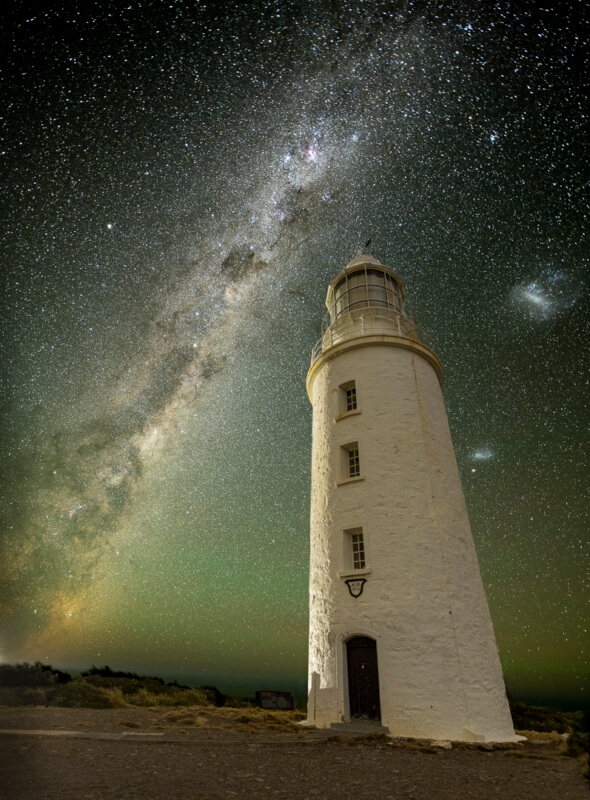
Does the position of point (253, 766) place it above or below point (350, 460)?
below

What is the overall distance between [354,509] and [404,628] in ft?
11.5

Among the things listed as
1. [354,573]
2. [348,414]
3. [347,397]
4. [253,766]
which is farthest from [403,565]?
[253,766]

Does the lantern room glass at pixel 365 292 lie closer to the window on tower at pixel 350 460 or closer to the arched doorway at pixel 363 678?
the window on tower at pixel 350 460

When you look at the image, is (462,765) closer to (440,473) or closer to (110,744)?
(110,744)

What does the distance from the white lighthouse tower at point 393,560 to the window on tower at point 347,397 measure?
0.16 ft

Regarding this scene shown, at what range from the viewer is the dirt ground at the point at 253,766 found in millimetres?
5347

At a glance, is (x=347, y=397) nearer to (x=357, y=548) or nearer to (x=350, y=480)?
(x=350, y=480)

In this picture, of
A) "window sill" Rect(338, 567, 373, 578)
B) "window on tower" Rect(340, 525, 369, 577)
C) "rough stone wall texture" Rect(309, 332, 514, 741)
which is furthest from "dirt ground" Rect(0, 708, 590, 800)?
"window on tower" Rect(340, 525, 369, 577)

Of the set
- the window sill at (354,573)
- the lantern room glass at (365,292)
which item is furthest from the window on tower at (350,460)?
the lantern room glass at (365,292)

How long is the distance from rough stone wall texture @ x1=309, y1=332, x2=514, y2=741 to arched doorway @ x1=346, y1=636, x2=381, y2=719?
23 centimetres

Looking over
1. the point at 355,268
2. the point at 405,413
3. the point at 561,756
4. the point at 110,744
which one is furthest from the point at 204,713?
the point at 355,268

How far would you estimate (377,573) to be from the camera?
12.6 metres

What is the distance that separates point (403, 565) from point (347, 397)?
6303 millimetres

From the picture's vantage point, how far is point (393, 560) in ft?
41.4
